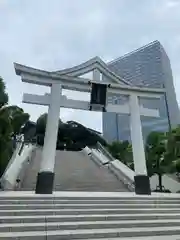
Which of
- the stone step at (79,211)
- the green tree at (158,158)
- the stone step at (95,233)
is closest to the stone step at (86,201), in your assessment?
the stone step at (79,211)

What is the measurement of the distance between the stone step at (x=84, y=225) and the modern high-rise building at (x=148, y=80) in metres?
20.0

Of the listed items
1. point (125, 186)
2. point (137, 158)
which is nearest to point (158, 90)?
point (137, 158)

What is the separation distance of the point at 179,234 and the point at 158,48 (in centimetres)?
3186

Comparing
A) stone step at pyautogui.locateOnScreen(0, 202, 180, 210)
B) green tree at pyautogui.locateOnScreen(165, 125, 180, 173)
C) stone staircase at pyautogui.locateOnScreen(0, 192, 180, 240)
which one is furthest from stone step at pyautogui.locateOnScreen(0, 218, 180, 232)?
green tree at pyautogui.locateOnScreen(165, 125, 180, 173)

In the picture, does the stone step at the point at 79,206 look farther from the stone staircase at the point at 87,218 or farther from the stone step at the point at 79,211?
the stone step at the point at 79,211

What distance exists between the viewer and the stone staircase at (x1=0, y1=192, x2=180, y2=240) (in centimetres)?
577

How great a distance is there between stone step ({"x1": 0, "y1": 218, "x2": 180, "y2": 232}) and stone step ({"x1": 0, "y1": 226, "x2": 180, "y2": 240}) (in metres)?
0.16

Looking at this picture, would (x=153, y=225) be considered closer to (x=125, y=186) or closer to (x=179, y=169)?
(x=125, y=186)

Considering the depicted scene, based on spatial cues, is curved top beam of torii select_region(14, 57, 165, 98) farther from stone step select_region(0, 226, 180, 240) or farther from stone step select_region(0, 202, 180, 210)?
stone step select_region(0, 226, 180, 240)

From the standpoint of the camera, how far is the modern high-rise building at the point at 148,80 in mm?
28891

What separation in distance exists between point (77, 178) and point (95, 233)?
734 cm

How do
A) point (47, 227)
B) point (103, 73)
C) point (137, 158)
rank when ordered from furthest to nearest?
1. point (103, 73)
2. point (137, 158)
3. point (47, 227)

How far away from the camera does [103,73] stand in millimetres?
12047

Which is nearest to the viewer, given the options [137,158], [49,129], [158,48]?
[49,129]
